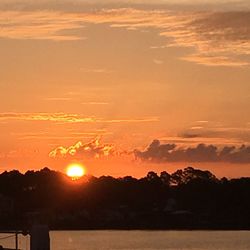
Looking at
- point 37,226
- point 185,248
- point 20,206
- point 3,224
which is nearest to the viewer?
point 37,226

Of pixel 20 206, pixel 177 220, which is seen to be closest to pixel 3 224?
pixel 20 206

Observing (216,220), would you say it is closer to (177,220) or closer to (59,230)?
(177,220)

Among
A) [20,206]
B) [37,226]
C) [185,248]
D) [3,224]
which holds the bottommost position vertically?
[37,226]

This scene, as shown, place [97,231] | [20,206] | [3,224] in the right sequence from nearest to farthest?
[3,224], [20,206], [97,231]

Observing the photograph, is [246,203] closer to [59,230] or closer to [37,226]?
[59,230]

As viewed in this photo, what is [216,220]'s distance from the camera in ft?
588

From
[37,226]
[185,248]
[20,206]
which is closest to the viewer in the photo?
[37,226]

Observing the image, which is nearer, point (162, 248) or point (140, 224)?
point (162, 248)

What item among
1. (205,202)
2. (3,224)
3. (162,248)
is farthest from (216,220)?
(162,248)

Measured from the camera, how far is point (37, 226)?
131 ft

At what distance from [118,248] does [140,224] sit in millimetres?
73544

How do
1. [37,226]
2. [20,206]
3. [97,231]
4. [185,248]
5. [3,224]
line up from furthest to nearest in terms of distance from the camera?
1. [97,231]
2. [20,206]
3. [3,224]
4. [185,248]
5. [37,226]

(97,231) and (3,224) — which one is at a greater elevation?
(97,231)

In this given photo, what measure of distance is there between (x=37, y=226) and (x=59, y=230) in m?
135
